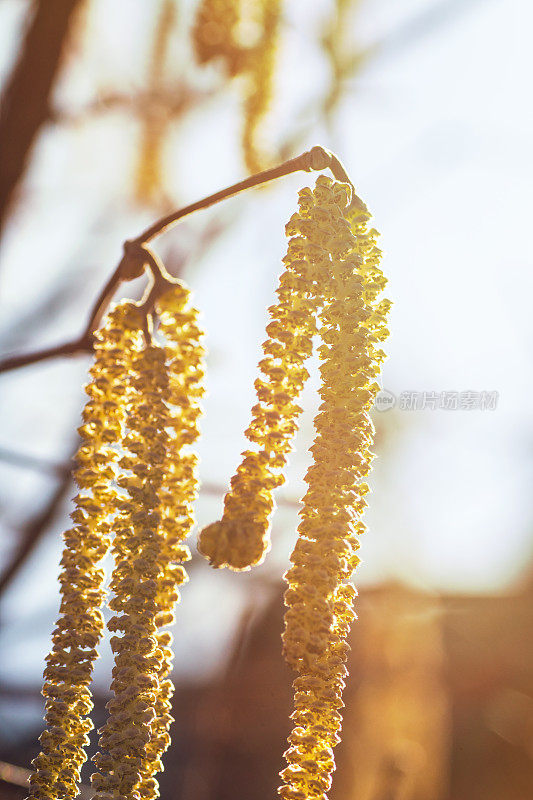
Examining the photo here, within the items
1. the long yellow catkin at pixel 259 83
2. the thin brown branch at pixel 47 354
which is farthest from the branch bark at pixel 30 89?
the long yellow catkin at pixel 259 83

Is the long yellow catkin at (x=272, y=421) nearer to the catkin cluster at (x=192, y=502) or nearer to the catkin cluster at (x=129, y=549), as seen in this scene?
the catkin cluster at (x=192, y=502)

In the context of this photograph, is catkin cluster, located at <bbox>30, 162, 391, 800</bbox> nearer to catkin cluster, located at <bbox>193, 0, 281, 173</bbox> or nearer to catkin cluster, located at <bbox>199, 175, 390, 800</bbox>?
catkin cluster, located at <bbox>199, 175, 390, 800</bbox>

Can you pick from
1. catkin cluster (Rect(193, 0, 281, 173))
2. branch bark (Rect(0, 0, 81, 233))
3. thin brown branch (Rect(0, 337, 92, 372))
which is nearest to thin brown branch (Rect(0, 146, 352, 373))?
thin brown branch (Rect(0, 337, 92, 372))

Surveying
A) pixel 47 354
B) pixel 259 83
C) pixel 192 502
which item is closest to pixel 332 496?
pixel 192 502

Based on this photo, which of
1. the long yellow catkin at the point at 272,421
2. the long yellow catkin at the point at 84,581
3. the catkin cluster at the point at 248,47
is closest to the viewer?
the long yellow catkin at the point at 272,421

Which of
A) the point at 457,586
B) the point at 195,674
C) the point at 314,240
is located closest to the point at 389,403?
the point at 457,586

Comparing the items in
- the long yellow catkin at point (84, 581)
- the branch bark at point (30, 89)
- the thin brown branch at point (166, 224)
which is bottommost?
the long yellow catkin at point (84, 581)

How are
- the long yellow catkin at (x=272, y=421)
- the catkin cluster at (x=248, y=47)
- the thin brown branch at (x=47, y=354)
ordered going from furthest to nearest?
the catkin cluster at (x=248, y=47), the thin brown branch at (x=47, y=354), the long yellow catkin at (x=272, y=421)
